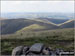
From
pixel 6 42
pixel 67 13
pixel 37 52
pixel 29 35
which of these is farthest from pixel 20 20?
pixel 37 52

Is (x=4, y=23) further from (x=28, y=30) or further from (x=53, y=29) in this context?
(x=53, y=29)

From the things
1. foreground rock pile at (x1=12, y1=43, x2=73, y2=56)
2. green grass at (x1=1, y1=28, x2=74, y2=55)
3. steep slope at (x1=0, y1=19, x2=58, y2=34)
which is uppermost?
steep slope at (x1=0, y1=19, x2=58, y2=34)

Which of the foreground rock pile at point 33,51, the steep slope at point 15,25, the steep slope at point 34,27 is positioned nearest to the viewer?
the foreground rock pile at point 33,51

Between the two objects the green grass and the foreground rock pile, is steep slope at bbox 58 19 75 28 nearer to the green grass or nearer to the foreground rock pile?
the green grass

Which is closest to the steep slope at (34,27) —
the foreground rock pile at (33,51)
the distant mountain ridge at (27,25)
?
the distant mountain ridge at (27,25)

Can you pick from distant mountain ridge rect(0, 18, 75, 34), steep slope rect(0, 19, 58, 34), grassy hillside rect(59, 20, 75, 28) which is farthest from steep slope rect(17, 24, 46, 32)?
grassy hillside rect(59, 20, 75, 28)

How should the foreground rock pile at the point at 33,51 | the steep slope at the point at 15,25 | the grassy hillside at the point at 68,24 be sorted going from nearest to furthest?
the foreground rock pile at the point at 33,51 < the steep slope at the point at 15,25 < the grassy hillside at the point at 68,24

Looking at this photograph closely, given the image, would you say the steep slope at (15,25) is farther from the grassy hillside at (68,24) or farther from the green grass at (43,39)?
the grassy hillside at (68,24)

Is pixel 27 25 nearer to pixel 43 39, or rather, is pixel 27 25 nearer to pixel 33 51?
pixel 43 39
